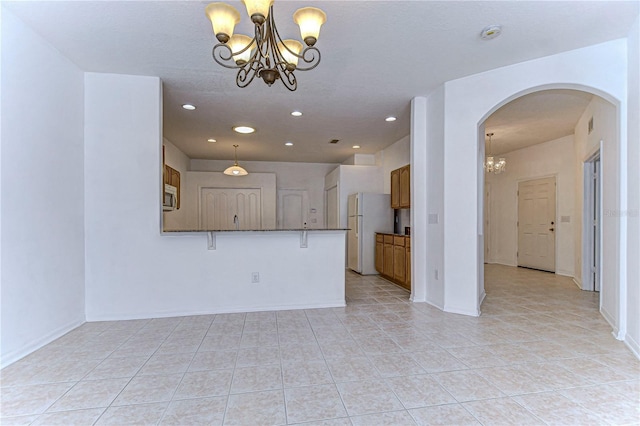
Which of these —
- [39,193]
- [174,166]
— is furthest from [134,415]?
[174,166]

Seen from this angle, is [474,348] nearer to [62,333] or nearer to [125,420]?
[125,420]

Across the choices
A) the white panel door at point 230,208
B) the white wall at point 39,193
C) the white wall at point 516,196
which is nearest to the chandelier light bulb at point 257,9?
the white wall at point 39,193

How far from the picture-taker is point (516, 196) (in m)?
7.41

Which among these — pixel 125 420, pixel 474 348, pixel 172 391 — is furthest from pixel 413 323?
pixel 125 420

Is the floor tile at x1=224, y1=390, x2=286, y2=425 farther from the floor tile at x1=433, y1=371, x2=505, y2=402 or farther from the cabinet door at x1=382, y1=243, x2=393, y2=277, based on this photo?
the cabinet door at x1=382, y1=243, x2=393, y2=277

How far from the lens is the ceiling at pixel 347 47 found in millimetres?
2422

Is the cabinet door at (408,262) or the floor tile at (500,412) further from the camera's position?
the cabinet door at (408,262)

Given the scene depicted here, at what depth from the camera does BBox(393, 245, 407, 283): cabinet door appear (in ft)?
16.8

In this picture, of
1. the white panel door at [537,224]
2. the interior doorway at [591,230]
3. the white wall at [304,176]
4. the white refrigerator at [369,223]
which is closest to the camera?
the interior doorway at [591,230]

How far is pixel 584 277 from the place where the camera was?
16.5ft

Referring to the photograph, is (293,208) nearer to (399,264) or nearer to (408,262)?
(399,264)

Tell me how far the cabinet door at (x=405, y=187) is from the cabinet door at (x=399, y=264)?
0.77m

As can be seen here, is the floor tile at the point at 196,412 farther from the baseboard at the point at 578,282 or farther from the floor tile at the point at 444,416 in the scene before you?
the baseboard at the point at 578,282

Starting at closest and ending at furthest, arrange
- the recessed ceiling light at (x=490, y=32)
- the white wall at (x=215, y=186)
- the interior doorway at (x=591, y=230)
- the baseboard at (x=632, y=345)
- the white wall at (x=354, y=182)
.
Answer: the baseboard at (x=632, y=345), the recessed ceiling light at (x=490, y=32), the interior doorway at (x=591, y=230), the white wall at (x=354, y=182), the white wall at (x=215, y=186)
